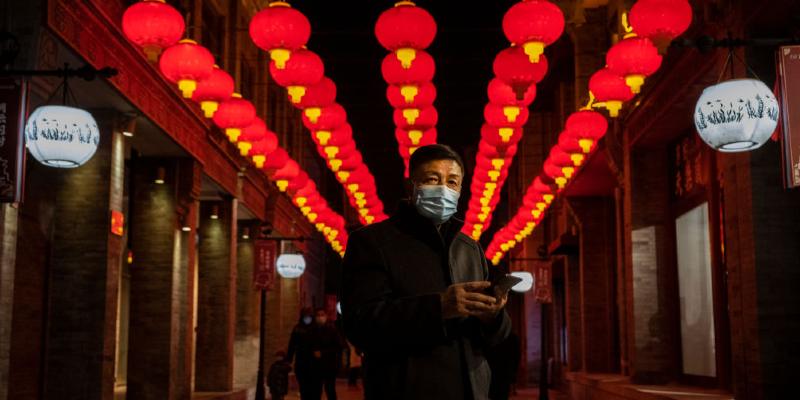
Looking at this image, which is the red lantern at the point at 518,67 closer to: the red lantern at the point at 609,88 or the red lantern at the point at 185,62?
the red lantern at the point at 609,88

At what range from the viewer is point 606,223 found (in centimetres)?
2420

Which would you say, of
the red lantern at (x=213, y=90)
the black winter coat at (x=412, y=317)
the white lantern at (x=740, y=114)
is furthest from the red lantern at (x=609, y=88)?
the black winter coat at (x=412, y=317)

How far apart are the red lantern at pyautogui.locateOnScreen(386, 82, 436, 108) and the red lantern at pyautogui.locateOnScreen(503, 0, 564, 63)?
2.19 meters

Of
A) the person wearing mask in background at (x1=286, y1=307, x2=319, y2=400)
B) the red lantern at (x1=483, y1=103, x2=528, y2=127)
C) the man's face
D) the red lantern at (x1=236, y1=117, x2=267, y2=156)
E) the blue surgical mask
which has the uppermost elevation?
the red lantern at (x1=483, y1=103, x2=528, y2=127)

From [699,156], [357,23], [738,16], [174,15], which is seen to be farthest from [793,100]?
[357,23]

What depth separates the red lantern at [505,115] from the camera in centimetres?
1417

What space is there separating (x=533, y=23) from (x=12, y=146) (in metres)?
5.31

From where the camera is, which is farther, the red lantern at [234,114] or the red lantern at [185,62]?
the red lantern at [234,114]

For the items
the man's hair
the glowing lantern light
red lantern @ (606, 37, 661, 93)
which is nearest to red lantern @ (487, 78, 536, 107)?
red lantern @ (606, 37, 661, 93)

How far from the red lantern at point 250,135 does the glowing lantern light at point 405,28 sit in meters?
4.01

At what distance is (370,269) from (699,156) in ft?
43.7

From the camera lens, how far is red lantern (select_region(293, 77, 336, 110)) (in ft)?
45.5

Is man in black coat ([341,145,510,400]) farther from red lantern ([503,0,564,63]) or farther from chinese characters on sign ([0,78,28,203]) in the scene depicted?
red lantern ([503,0,564,63])

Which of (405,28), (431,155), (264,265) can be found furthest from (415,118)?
(431,155)
